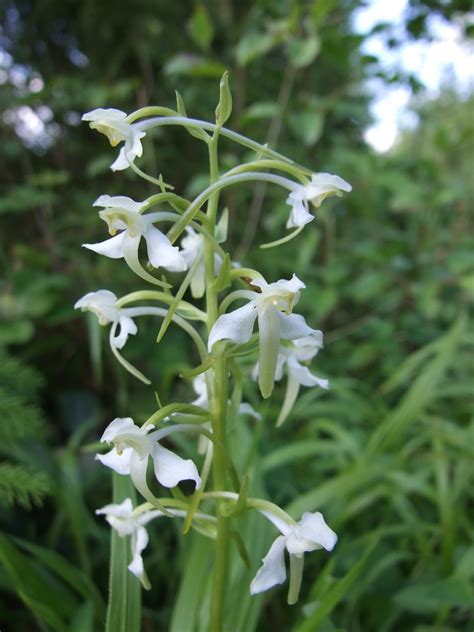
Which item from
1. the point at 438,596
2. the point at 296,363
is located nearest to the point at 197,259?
the point at 296,363

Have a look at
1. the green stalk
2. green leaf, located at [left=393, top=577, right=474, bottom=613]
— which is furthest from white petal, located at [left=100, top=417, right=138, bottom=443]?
green leaf, located at [left=393, top=577, right=474, bottom=613]

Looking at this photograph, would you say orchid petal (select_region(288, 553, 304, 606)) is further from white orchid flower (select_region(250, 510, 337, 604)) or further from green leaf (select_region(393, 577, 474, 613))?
green leaf (select_region(393, 577, 474, 613))

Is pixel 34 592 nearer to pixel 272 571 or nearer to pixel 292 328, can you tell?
pixel 272 571

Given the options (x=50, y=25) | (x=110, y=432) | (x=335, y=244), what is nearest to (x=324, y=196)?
(x=110, y=432)

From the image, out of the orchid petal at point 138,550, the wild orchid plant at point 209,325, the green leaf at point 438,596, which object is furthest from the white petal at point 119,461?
the green leaf at point 438,596

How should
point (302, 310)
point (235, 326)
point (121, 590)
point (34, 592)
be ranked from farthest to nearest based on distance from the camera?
point (302, 310)
point (34, 592)
point (121, 590)
point (235, 326)

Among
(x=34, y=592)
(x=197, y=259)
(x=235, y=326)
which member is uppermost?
(x=197, y=259)

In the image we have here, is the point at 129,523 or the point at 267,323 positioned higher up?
the point at 267,323
